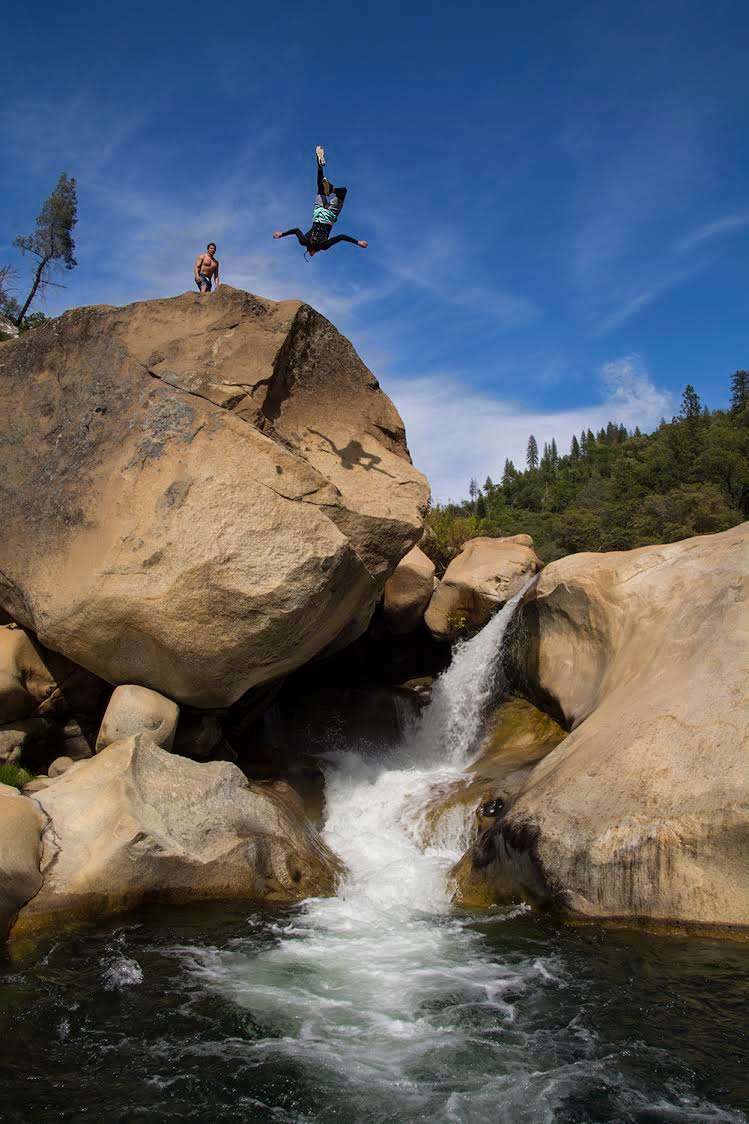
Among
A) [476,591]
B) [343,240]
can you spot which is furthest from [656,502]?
[343,240]

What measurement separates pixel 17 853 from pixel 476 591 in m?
13.0

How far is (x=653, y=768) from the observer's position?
9188 mm

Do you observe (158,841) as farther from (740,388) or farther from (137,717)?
(740,388)

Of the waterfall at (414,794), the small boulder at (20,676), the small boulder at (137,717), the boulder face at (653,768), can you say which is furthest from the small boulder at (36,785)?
the boulder face at (653,768)

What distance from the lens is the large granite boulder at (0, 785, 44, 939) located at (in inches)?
332

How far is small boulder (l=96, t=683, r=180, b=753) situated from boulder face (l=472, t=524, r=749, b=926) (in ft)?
15.6

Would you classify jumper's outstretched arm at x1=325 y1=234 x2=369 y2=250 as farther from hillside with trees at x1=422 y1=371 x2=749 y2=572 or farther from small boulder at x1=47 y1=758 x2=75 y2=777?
hillside with trees at x1=422 y1=371 x2=749 y2=572

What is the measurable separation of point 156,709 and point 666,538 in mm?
47147

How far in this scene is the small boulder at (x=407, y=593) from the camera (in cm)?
1927

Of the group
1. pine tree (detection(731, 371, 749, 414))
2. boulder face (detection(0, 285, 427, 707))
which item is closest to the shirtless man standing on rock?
boulder face (detection(0, 285, 427, 707))

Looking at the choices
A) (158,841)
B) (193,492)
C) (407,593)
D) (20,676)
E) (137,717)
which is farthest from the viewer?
(407,593)

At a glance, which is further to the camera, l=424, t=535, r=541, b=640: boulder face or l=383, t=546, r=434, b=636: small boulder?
l=424, t=535, r=541, b=640: boulder face

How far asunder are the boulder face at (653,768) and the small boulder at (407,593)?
21.8 feet

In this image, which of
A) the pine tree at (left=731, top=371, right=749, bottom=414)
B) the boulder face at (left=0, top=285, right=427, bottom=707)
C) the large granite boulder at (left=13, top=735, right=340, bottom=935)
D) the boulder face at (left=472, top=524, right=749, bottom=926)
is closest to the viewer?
the boulder face at (left=472, top=524, right=749, bottom=926)
